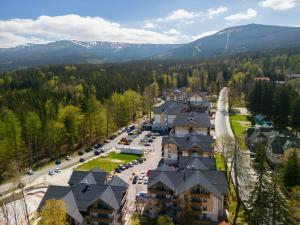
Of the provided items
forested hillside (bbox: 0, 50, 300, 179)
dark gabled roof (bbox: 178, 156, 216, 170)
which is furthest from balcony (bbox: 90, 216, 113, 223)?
forested hillside (bbox: 0, 50, 300, 179)

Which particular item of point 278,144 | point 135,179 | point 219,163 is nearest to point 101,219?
point 135,179

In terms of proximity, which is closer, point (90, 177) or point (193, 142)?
point (90, 177)

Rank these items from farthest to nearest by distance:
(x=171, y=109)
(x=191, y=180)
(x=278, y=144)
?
(x=171, y=109), (x=278, y=144), (x=191, y=180)

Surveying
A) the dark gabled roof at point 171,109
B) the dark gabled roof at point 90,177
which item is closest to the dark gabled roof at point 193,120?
the dark gabled roof at point 171,109

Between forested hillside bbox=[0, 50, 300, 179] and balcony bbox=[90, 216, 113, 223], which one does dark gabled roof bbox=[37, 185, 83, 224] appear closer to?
balcony bbox=[90, 216, 113, 223]

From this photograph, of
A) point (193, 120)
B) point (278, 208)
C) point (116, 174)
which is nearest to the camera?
point (278, 208)

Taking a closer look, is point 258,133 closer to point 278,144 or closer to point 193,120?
point 278,144

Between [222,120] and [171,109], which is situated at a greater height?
[171,109]

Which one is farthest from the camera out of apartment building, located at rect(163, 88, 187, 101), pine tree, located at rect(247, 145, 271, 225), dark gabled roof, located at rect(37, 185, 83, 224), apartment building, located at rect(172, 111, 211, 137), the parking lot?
apartment building, located at rect(163, 88, 187, 101)
